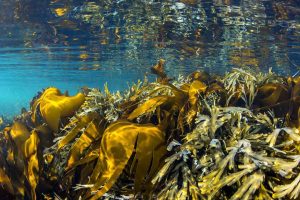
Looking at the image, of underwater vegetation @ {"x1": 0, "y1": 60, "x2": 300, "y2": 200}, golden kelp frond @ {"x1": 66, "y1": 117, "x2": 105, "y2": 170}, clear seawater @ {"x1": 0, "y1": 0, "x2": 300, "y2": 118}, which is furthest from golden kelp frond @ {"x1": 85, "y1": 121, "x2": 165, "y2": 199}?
clear seawater @ {"x1": 0, "y1": 0, "x2": 300, "y2": 118}

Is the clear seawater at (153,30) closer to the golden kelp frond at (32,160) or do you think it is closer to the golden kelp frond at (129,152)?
the golden kelp frond at (129,152)

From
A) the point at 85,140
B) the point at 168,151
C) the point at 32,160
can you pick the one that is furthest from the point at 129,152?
the point at 32,160

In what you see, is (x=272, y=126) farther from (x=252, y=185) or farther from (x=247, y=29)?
(x=247, y=29)

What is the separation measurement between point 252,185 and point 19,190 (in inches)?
86.7

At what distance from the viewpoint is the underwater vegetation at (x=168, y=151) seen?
220 cm

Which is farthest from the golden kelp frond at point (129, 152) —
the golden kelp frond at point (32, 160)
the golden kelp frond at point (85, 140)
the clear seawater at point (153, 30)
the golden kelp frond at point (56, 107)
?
the clear seawater at point (153, 30)

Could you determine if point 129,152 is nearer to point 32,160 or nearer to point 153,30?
point 32,160

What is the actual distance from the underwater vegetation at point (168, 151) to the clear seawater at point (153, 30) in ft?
10.5

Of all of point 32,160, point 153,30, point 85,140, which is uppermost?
point 85,140

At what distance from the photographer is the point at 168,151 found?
273 cm

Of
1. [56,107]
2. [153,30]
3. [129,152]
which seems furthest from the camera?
[153,30]

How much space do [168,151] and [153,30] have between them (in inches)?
484

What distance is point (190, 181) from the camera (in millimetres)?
2336

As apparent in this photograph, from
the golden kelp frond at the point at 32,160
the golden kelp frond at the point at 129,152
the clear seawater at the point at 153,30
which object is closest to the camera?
the golden kelp frond at the point at 129,152
